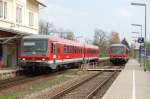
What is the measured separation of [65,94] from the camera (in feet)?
65.6

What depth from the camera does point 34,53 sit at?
3164 centimetres

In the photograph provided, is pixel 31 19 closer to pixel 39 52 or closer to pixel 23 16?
pixel 23 16

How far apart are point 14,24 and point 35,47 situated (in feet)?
21.8

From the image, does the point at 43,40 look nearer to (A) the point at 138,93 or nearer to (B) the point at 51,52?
(B) the point at 51,52

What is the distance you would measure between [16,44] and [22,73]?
5.31 m

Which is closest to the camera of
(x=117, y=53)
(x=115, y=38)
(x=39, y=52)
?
(x=39, y=52)

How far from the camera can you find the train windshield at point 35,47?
3161 centimetres

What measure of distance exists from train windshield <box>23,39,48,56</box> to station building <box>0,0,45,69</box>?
58.3 inches

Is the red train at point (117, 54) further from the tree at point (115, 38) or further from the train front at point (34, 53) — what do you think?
the tree at point (115, 38)

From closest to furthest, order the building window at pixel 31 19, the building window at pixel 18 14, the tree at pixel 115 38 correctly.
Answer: the building window at pixel 18 14 < the building window at pixel 31 19 < the tree at pixel 115 38

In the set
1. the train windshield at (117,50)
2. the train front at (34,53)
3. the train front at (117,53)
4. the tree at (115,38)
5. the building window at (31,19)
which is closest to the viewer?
the train front at (34,53)

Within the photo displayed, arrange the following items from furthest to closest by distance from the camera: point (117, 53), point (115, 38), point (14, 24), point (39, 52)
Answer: point (115, 38), point (117, 53), point (14, 24), point (39, 52)

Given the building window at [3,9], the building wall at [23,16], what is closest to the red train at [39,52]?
the building wall at [23,16]

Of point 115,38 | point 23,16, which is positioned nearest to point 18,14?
point 23,16
